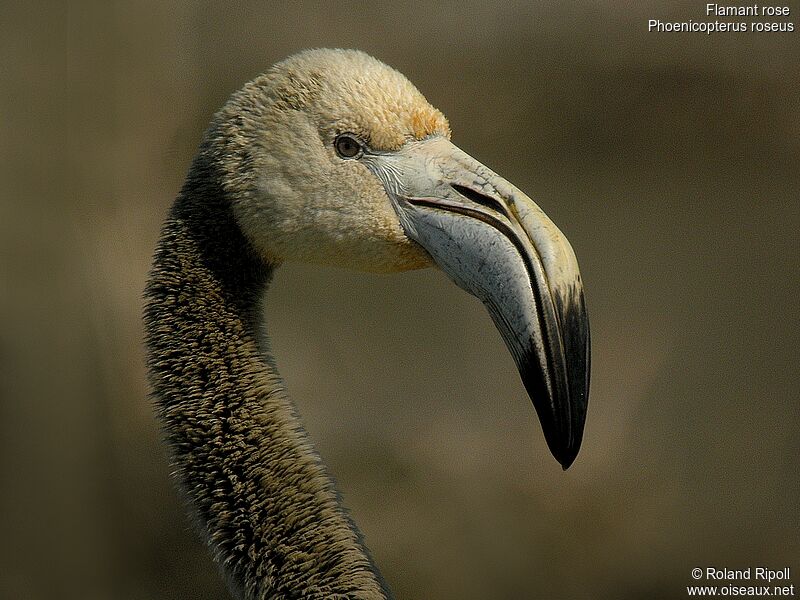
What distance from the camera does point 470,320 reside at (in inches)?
99.5

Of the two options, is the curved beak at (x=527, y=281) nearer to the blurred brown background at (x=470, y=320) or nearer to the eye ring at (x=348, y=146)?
the eye ring at (x=348, y=146)

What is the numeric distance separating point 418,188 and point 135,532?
5.21 feet

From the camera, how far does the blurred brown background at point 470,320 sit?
2221mm

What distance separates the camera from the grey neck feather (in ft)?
3.73

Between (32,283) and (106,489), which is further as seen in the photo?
(106,489)

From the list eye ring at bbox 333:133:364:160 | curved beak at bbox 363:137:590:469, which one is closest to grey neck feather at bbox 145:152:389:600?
eye ring at bbox 333:133:364:160

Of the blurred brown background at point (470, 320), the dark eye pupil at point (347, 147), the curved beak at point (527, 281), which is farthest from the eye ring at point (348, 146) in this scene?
the blurred brown background at point (470, 320)

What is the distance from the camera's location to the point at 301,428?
1.23 metres

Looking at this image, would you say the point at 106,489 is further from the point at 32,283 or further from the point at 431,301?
the point at 431,301

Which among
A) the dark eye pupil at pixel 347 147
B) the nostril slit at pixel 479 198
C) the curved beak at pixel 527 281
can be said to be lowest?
the curved beak at pixel 527 281

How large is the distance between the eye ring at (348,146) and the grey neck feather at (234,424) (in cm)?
17

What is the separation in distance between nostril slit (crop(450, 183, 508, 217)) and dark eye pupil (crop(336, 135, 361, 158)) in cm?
15

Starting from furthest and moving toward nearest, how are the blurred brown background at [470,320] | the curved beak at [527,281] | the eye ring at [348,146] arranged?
the blurred brown background at [470,320] → the eye ring at [348,146] → the curved beak at [527,281]

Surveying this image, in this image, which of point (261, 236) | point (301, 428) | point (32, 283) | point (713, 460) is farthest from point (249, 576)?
point (713, 460)
